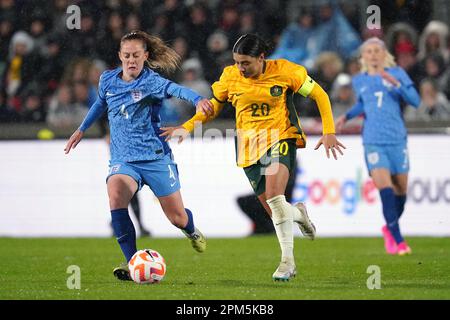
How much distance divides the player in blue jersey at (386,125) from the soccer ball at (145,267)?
13.8 ft

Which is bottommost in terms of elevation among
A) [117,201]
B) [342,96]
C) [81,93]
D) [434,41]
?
[117,201]

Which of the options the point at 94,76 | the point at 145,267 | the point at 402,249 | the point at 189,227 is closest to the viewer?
the point at 145,267

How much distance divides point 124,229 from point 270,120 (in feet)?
5.01

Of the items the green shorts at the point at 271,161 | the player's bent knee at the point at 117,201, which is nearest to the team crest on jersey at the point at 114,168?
the player's bent knee at the point at 117,201

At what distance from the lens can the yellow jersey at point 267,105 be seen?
901 centimetres

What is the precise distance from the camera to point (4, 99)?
1667cm

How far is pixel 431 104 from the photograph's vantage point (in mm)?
15555

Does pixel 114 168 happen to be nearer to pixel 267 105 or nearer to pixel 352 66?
pixel 267 105

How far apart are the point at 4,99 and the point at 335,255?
6955 millimetres

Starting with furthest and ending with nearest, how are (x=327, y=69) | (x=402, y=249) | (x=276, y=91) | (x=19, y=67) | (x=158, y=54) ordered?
(x=19, y=67) < (x=327, y=69) < (x=402, y=249) < (x=158, y=54) < (x=276, y=91)

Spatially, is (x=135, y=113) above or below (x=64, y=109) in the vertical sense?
below

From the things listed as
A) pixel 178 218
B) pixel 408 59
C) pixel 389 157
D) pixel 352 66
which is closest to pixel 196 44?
pixel 352 66

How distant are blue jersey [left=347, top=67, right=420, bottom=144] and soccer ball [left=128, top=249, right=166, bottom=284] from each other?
447cm

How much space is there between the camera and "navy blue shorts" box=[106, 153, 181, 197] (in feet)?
29.6
